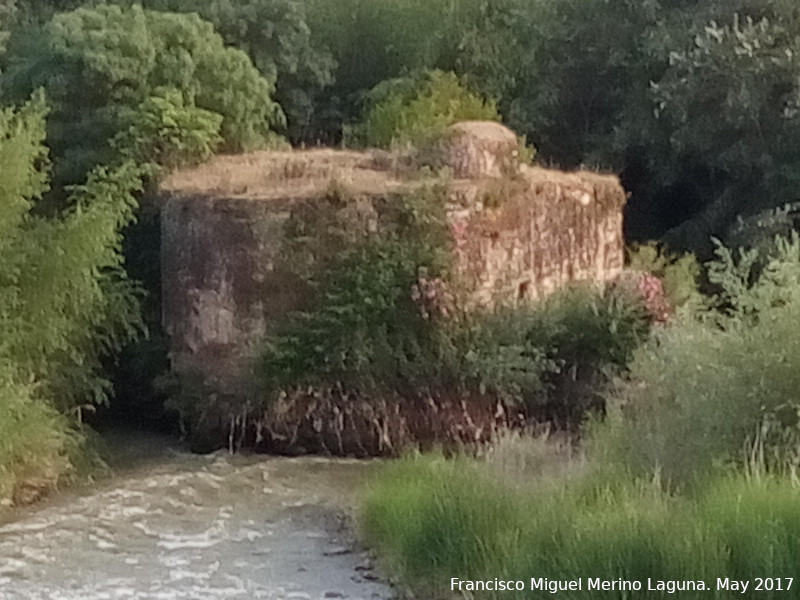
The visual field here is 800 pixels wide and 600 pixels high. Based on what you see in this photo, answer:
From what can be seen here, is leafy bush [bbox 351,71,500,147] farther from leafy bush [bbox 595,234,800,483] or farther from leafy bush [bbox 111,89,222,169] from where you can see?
leafy bush [bbox 595,234,800,483]

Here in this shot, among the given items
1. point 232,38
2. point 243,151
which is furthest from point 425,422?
point 232,38

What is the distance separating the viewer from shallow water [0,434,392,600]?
7.08m

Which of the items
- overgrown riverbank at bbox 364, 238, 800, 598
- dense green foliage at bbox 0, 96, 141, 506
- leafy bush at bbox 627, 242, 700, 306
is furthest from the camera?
leafy bush at bbox 627, 242, 700, 306

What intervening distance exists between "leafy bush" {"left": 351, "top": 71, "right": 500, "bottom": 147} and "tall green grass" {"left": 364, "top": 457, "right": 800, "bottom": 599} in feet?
21.2

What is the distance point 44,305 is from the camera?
957 centimetres

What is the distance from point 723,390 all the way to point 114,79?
268 inches

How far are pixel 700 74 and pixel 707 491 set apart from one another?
759cm

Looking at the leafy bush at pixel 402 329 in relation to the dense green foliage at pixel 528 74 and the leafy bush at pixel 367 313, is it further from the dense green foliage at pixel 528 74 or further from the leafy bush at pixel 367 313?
the dense green foliage at pixel 528 74

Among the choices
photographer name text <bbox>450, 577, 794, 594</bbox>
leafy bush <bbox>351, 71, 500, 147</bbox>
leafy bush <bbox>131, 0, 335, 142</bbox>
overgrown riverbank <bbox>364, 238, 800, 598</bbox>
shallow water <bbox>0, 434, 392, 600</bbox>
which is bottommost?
shallow water <bbox>0, 434, 392, 600</bbox>

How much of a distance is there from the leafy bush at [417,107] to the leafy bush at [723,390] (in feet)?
19.2

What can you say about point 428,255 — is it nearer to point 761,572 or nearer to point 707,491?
point 707,491

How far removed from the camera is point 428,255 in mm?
10227

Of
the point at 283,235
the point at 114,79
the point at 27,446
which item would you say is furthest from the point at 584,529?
the point at 114,79

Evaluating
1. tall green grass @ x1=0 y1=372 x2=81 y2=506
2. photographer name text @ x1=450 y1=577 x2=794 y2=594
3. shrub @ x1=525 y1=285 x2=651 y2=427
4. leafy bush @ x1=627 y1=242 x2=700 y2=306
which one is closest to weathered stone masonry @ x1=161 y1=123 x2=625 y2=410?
shrub @ x1=525 y1=285 x2=651 y2=427
